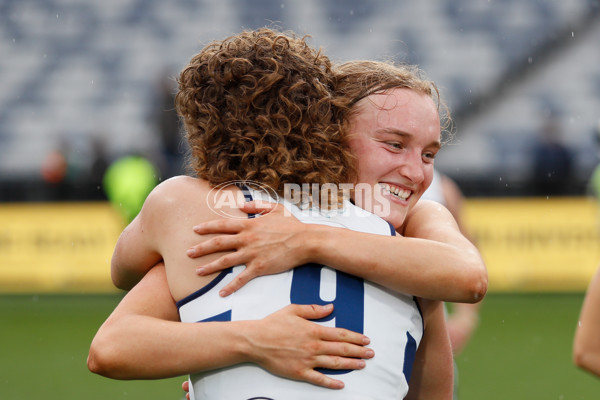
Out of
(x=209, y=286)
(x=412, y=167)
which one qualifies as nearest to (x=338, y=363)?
(x=209, y=286)

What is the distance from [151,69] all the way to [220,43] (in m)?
14.8

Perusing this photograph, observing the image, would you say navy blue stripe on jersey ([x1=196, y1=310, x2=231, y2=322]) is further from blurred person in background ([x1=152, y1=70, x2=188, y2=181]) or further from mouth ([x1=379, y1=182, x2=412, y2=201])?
blurred person in background ([x1=152, y1=70, x2=188, y2=181])

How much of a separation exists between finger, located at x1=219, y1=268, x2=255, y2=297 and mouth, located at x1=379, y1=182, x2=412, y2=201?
18.1 inches

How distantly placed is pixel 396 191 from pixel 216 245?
52 cm

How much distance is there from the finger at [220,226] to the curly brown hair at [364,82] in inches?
15.7

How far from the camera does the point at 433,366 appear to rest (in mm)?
2410

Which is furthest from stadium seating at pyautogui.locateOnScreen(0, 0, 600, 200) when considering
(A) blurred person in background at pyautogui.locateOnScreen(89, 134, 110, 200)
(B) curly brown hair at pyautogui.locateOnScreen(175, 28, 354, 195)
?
(B) curly brown hair at pyautogui.locateOnScreen(175, 28, 354, 195)

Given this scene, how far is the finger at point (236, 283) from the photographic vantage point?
2.08 m

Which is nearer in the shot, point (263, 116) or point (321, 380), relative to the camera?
point (321, 380)

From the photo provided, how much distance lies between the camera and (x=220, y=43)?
2338mm

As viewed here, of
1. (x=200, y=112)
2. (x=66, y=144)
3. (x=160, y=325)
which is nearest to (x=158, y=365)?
(x=160, y=325)

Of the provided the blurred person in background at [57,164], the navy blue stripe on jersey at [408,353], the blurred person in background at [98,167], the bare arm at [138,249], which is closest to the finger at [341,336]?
the navy blue stripe on jersey at [408,353]

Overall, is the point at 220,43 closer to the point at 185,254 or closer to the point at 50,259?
the point at 185,254

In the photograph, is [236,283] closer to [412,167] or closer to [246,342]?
[246,342]
